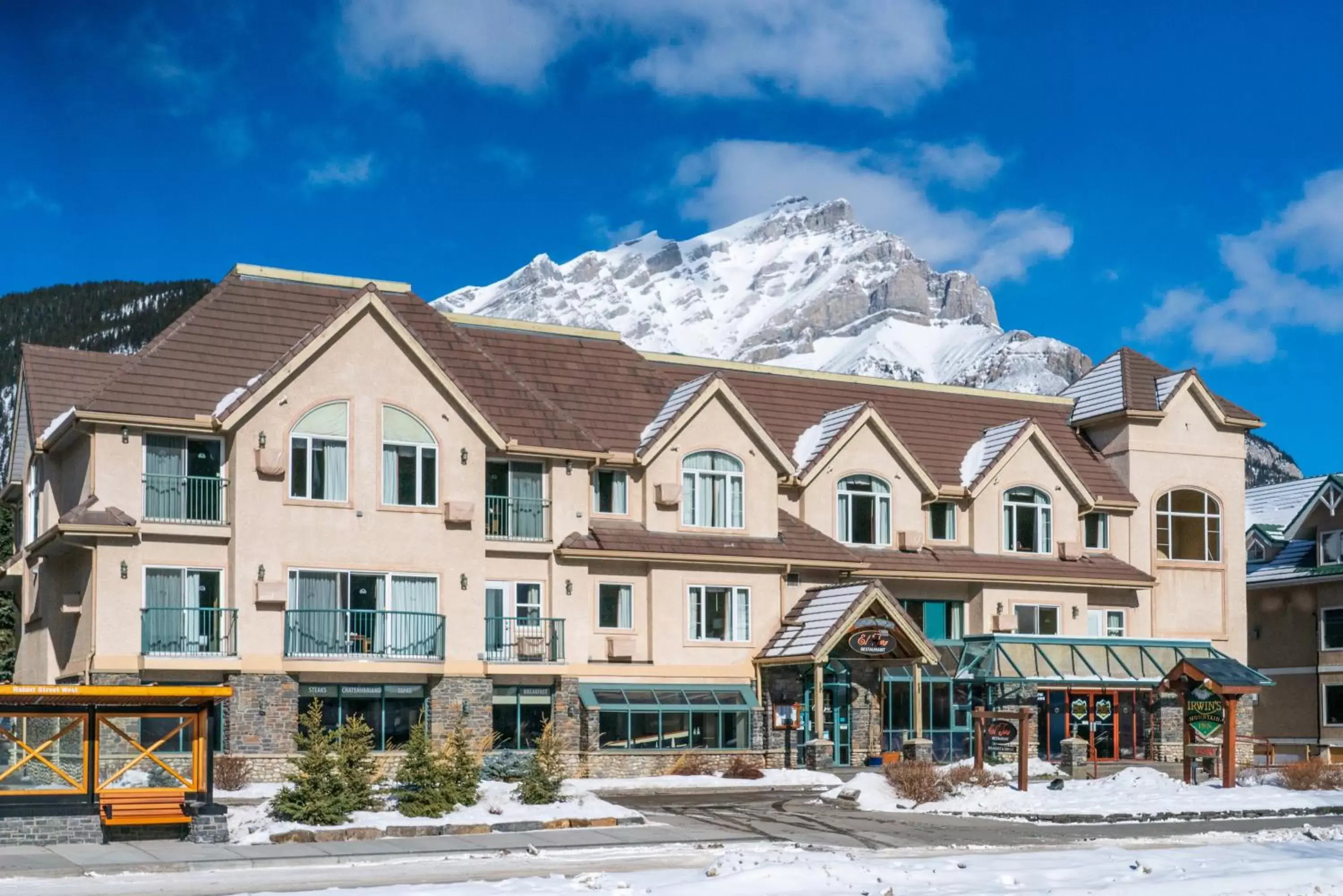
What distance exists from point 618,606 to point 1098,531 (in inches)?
649

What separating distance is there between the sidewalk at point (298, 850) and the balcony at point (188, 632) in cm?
1116

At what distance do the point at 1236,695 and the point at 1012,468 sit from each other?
42.4 feet

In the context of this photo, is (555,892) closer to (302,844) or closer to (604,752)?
(302,844)

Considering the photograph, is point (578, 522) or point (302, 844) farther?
point (578, 522)

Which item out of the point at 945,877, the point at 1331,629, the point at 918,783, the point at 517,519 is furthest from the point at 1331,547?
the point at 945,877

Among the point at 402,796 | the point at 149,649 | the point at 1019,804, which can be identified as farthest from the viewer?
the point at 149,649

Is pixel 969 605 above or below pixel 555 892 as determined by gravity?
above

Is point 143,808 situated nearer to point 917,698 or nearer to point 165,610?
point 165,610

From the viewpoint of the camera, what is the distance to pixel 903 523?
162 feet

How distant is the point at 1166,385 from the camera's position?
5438cm

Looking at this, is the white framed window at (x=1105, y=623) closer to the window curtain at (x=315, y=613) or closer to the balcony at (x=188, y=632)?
the window curtain at (x=315, y=613)

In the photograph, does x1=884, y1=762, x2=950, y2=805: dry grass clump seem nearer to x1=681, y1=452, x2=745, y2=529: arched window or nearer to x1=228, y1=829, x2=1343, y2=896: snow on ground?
x1=228, y1=829, x2=1343, y2=896: snow on ground

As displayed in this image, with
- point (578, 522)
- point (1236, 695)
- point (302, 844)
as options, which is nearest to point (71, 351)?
point (578, 522)

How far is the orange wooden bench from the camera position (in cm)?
2700
